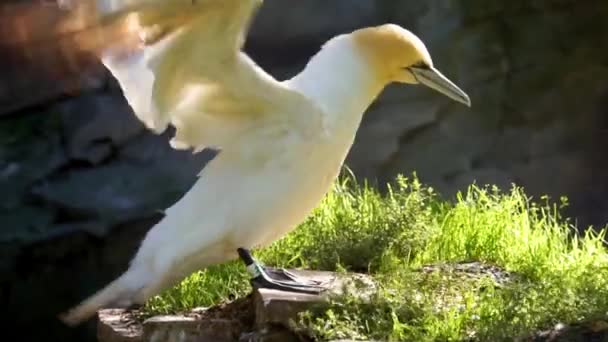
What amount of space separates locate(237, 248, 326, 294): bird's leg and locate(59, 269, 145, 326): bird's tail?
32cm

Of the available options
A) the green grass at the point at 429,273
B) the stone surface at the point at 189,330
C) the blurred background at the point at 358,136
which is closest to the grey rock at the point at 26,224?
the blurred background at the point at 358,136

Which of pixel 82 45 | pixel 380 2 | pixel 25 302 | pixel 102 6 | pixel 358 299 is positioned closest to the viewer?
pixel 102 6

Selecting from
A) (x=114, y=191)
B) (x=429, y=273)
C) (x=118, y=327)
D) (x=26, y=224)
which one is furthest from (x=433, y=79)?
(x=26, y=224)

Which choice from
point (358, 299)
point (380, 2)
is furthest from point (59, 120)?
point (358, 299)

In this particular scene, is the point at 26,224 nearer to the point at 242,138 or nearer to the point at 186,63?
the point at 242,138

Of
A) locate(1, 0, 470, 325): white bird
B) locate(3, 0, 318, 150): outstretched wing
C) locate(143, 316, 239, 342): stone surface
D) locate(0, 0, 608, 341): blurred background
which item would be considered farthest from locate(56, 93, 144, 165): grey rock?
locate(143, 316, 239, 342): stone surface

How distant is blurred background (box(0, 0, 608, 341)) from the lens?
15.9 ft

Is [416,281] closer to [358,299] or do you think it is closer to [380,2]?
[358,299]

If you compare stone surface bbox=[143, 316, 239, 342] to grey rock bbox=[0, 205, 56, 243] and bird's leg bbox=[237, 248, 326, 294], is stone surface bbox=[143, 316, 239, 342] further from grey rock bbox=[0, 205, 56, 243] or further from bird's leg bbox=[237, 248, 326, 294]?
grey rock bbox=[0, 205, 56, 243]

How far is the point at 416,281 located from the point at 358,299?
10.2 inches

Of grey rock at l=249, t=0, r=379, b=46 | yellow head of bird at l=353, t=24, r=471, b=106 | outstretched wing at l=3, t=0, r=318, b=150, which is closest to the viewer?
outstretched wing at l=3, t=0, r=318, b=150

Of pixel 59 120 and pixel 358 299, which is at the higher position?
pixel 59 120

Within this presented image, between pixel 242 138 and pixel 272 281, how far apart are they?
43 cm

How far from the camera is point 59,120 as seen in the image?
16.5 feet
